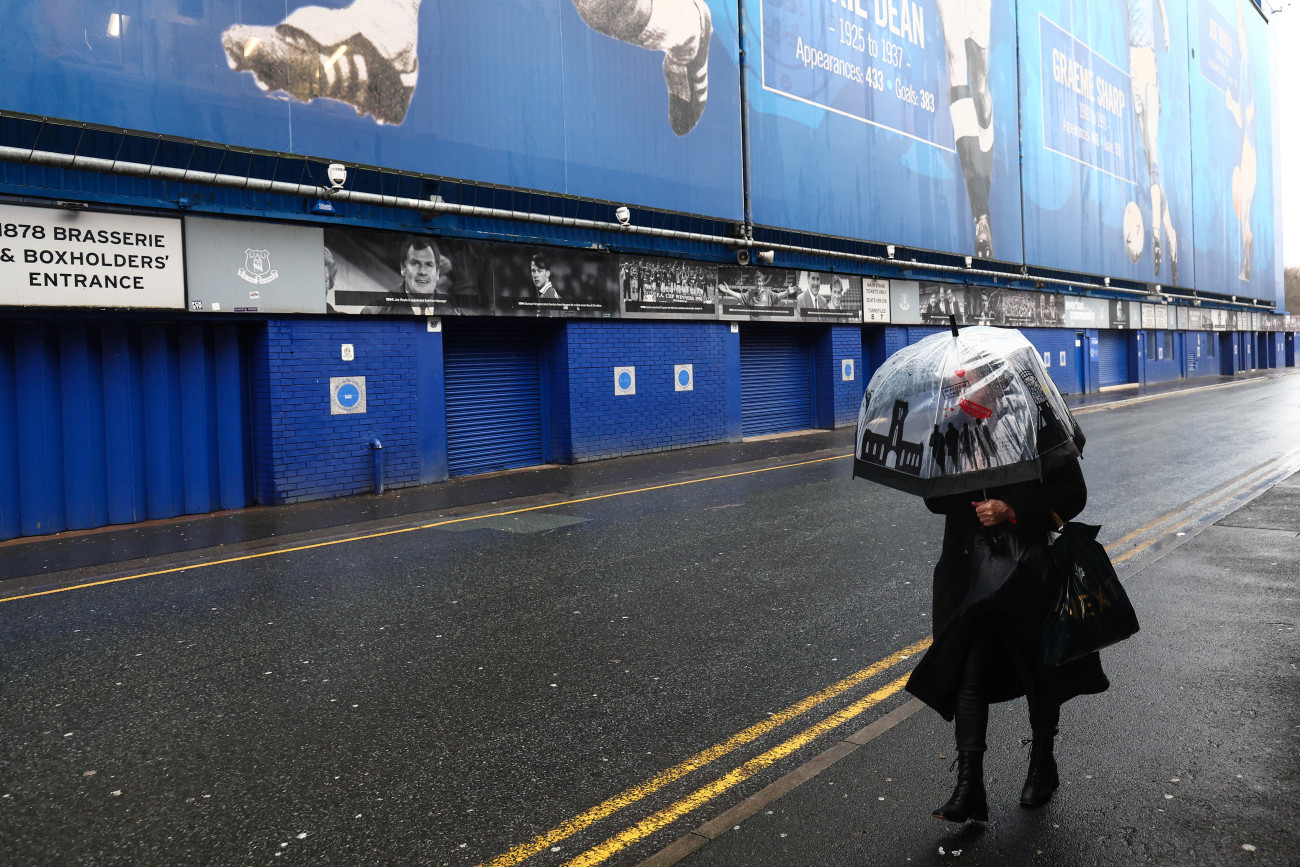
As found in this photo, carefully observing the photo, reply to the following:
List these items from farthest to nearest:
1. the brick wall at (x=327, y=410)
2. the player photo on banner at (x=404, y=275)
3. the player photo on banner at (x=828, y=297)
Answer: the player photo on banner at (x=828, y=297) < the player photo on banner at (x=404, y=275) < the brick wall at (x=327, y=410)

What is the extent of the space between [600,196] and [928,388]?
46.7 feet

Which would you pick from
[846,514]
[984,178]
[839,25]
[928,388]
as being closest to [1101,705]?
[928,388]

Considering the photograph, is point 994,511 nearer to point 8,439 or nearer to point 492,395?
point 8,439

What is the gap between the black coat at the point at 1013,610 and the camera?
336 centimetres

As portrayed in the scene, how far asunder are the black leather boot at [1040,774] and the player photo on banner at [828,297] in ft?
61.5

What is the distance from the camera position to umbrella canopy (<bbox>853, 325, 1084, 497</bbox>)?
3193 millimetres

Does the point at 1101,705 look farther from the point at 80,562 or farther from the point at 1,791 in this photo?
the point at 80,562

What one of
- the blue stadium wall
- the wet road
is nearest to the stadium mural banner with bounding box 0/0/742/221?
the blue stadium wall

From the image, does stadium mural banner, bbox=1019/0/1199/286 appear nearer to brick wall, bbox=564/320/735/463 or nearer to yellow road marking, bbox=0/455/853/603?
brick wall, bbox=564/320/735/463

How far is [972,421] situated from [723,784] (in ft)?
5.95

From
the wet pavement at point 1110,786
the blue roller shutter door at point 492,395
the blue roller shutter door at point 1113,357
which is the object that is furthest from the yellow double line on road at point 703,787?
the blue roller shutter door at point 1113,357

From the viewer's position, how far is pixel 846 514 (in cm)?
1031

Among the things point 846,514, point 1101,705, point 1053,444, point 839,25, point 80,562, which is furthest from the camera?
point 839,25

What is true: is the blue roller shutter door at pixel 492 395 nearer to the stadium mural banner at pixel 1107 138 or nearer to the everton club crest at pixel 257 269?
the everton club crest at pixel 257 269
